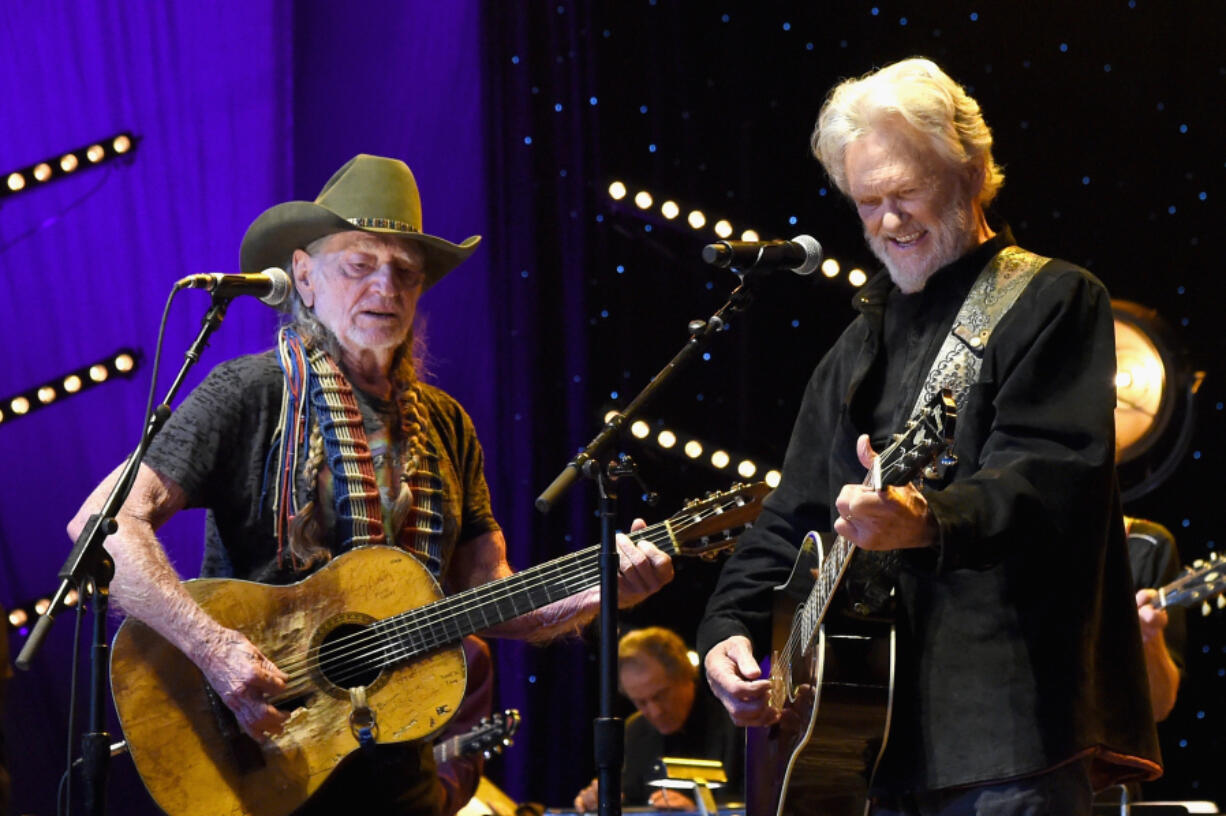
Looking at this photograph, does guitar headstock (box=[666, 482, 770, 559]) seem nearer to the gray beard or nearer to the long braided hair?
the long braided hair

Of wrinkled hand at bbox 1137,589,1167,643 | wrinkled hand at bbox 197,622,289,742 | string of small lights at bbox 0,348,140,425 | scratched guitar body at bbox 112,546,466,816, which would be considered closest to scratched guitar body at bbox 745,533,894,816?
scratched guitar body at bbox 112,546,466,816

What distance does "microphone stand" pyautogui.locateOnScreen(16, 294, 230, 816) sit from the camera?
3102 mm

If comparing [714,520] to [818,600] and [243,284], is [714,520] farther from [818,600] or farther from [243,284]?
[243,284]

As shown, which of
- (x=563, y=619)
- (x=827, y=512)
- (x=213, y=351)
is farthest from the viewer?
(x=213, y=351)

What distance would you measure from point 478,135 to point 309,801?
3.81m

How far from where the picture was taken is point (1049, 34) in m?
6.55

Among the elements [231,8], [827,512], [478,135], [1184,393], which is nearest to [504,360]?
[478,135]

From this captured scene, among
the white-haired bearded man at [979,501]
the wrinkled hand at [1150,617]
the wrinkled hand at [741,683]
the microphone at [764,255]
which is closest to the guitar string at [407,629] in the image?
the wrinkled hand at [741,683]

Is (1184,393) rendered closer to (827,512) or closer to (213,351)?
(827,512)

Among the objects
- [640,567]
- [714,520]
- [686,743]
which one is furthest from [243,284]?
[686,743]

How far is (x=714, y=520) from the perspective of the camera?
3.65 metres

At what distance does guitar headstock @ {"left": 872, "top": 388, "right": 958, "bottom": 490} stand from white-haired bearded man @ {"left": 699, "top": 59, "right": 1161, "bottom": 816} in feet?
0.18

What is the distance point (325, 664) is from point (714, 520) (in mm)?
1028

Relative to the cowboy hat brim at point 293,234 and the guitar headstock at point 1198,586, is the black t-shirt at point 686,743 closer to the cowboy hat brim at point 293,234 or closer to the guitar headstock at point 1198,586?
the guitar headstock at point 1198,586
